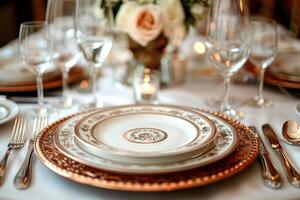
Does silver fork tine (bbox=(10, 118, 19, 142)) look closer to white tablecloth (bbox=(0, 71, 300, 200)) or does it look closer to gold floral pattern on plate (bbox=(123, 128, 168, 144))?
white tablecloth (bbox=(0, 71, 300, 200))

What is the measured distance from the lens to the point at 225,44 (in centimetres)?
102

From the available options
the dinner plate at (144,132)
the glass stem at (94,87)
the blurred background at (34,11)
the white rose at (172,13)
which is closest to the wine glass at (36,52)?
the glass stem at (94,87)

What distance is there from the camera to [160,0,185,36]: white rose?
1170mm

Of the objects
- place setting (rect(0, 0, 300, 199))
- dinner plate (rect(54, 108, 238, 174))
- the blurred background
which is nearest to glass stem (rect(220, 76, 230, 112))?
place setting (rect(0, 0, 300, 199))

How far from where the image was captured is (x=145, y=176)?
646mm

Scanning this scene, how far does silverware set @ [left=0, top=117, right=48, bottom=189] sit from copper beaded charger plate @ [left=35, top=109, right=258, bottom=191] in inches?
1.3

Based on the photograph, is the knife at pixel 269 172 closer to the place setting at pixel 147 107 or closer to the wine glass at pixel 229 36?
the place setting at pixel 147 107

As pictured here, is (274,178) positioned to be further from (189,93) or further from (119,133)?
(189,93)

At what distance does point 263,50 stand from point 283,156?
0.42 m

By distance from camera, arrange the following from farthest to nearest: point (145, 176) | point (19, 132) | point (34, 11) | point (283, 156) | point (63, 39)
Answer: point (34, 11) < point (63, 39) < point (19, 132) < point (283, 156) < point (145, 176)

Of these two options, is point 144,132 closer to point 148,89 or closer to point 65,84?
point 148,89

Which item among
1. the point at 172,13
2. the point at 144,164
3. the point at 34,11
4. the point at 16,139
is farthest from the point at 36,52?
the point at 34,11

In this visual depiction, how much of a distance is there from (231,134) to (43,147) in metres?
0.33

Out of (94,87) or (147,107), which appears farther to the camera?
(94,87)
